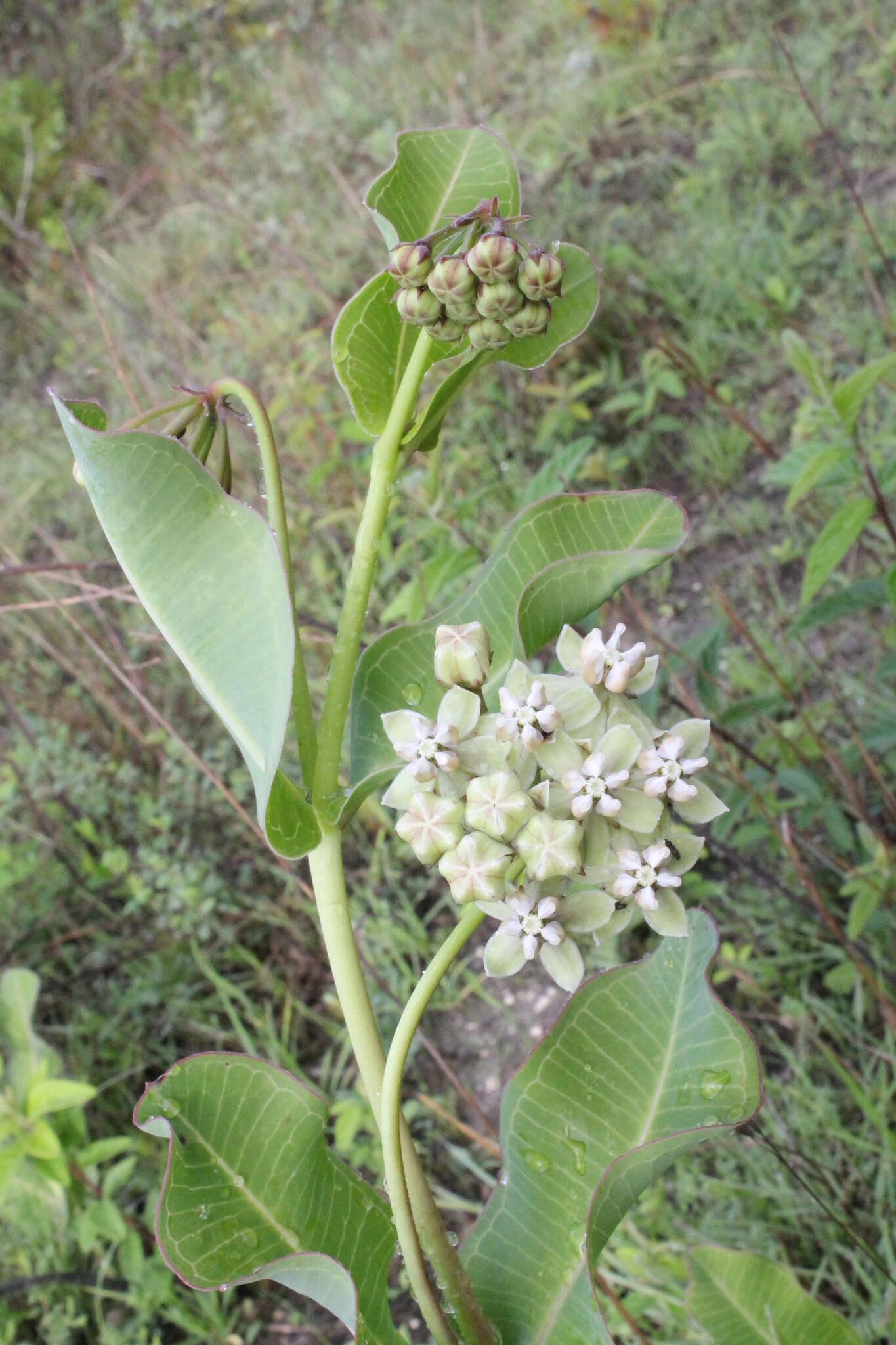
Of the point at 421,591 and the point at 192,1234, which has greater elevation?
the point at 192,1234

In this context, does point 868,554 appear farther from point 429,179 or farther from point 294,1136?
point 294,1136

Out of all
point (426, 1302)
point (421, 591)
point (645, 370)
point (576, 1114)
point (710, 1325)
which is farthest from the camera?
point (645, 370)

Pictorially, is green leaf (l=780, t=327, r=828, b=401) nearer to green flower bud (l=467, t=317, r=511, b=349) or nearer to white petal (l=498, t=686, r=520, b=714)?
green flower bud (l=467, t=317, r=511, b=349)

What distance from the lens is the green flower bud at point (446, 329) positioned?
76cm

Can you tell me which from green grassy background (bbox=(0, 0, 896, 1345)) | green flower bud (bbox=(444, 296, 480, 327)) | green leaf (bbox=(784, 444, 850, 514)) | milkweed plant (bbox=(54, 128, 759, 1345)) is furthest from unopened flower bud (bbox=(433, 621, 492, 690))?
green leaf (bbox=(784, 444, 850, 514))

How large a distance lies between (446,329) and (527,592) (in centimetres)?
20

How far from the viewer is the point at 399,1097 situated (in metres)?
0.65

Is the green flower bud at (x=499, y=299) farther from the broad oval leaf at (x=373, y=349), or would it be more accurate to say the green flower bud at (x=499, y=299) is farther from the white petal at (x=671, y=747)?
the white petal at (x=671, y=747)

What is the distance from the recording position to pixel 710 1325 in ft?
3.34

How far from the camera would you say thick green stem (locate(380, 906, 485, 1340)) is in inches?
25.6

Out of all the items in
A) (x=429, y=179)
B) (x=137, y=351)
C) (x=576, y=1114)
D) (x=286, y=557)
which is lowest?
(x=137, y=351)

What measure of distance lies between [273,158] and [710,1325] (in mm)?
5894

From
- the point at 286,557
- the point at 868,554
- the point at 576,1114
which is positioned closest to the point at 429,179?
the point at 286,557

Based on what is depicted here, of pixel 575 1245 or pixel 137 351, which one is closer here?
pixel 575 1245
